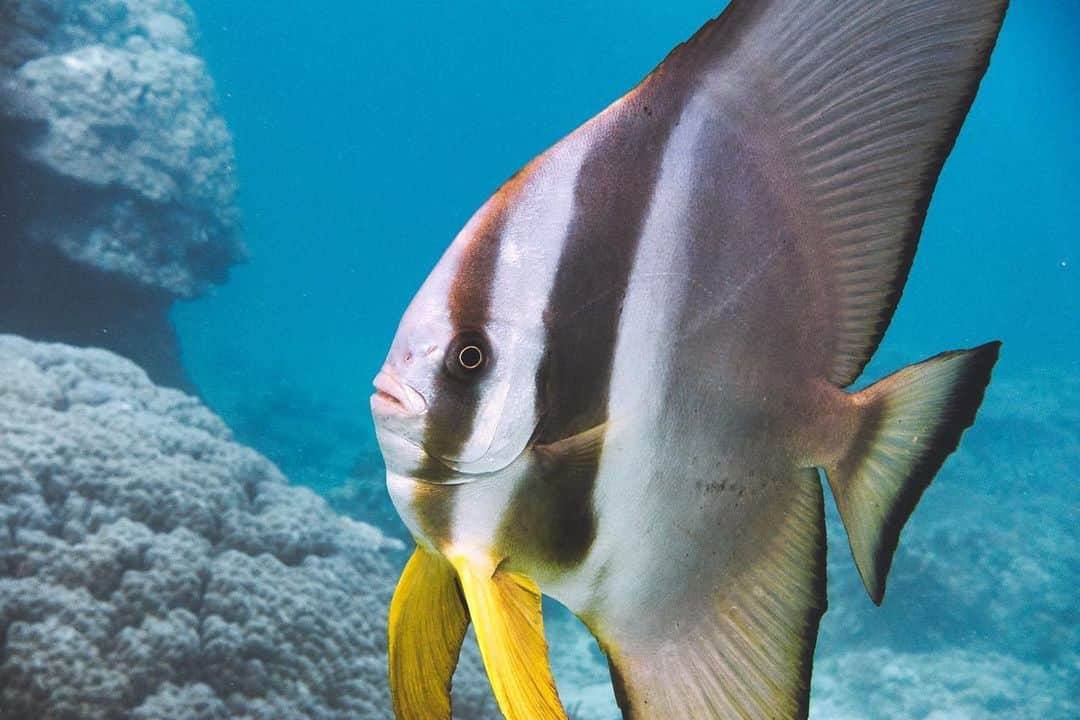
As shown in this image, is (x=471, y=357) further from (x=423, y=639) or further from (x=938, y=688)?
(x=938, y=688)

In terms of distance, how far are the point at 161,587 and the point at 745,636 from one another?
3556 millimetres

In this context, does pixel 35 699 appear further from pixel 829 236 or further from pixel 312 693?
pixel 829 236

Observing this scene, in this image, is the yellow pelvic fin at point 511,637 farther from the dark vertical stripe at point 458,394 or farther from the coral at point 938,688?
the coral at point 938,688

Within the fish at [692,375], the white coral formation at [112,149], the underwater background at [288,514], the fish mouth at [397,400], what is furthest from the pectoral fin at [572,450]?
the white coral formation at [112,149]

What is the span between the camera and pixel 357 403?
24.1m

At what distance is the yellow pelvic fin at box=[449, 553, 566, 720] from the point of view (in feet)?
1.75

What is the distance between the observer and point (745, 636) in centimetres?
68

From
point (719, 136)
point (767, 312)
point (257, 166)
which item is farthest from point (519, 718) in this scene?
point (257, 166)

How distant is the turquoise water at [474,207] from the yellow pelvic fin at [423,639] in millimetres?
9223

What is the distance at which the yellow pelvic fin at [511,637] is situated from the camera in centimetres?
53

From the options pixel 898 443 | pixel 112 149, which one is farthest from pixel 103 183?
pixel 898 443

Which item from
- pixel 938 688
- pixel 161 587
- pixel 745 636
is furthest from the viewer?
pixel 938 688

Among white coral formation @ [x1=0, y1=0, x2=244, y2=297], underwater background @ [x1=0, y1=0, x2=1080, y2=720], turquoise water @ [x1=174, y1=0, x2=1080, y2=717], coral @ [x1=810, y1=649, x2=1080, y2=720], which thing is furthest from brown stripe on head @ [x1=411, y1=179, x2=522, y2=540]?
white coral formation @ [x1=0, y1=0, x2=244, y2=297]

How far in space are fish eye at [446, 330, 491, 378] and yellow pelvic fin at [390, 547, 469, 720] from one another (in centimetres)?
21
